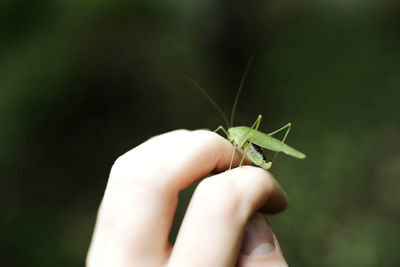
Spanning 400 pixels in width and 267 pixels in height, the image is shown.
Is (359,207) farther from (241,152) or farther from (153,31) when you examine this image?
(153,31)

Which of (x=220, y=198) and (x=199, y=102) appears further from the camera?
(x=199, y=102)

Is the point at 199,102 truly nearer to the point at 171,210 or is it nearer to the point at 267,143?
the point at 267,143

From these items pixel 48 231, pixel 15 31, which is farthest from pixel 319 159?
pixel 15 31

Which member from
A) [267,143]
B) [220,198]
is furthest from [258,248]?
[267,143]

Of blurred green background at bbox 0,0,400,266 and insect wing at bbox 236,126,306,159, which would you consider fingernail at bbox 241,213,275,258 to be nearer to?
insect wing at bbox 236,126,306,159

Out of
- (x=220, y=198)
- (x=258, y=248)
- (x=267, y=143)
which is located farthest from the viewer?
(x=267, y=143)

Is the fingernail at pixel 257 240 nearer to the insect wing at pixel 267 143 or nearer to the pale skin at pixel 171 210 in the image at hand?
the pale skin at pixel 171 210

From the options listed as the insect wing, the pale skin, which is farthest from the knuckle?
the insect wing

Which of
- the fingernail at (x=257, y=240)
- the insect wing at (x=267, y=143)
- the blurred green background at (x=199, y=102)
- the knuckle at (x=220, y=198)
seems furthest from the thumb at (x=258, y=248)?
the blurred green background at (x=199, y=102)
